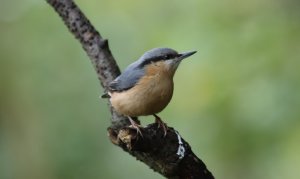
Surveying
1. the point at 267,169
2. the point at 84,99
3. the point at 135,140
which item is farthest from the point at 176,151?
the point at 84,99

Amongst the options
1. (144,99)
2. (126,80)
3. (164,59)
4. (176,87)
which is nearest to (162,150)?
Result: (144,99)

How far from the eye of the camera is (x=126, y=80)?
11.3 feet

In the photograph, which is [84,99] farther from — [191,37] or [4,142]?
[191,37]

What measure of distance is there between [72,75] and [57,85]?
200mm

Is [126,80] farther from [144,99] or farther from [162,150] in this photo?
[162,150]

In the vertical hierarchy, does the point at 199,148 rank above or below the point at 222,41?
below

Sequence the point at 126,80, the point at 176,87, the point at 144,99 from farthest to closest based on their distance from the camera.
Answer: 1. the point at 176,87
2. the point at 126,80
3. the point at 144,99

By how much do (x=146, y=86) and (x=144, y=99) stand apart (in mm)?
97

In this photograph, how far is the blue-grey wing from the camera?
341 centimetres

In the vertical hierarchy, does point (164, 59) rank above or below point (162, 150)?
above

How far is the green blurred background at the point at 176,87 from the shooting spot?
4.02 metres

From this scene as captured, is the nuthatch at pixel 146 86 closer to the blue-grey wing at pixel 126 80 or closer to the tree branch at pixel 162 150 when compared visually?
the blue-grey wing at pixel 126 80

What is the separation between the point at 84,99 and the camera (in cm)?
550

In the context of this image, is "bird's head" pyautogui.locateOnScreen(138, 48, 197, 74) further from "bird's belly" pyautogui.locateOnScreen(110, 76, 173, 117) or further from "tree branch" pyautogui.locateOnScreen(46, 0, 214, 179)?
"tree branch" pyautogui.locateOnScreen(46, 0, 214, 179)
